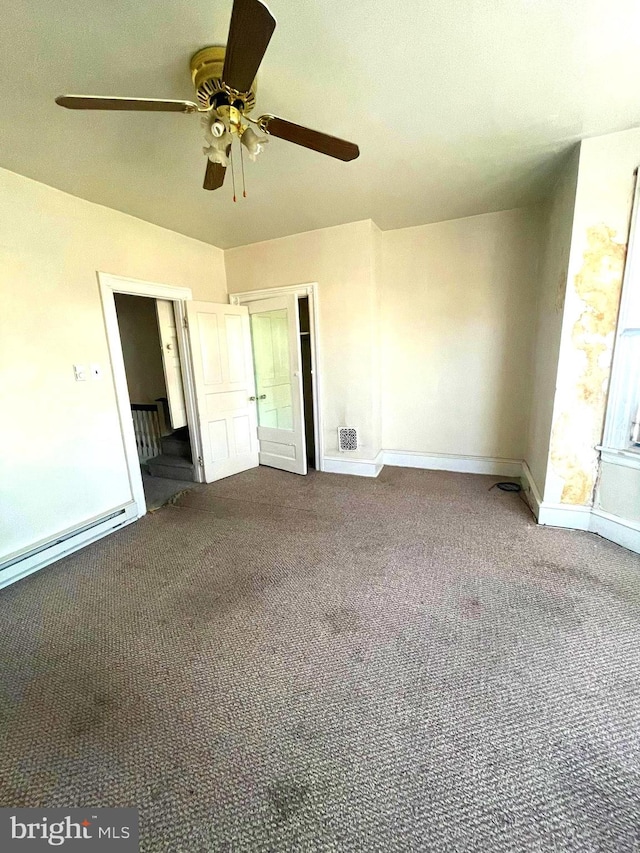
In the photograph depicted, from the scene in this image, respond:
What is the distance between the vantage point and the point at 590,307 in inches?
90.5

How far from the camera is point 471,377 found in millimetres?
3707

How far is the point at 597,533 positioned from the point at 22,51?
4115 mm

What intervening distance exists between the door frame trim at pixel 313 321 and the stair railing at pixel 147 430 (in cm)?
190

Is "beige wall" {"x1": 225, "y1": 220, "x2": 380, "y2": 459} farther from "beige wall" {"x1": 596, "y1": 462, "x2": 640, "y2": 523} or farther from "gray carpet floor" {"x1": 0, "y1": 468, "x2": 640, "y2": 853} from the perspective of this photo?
"beige wall" {"x1": 596, "y1": 462, "x2": 640, "y2": 523}

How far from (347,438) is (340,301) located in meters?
1.48

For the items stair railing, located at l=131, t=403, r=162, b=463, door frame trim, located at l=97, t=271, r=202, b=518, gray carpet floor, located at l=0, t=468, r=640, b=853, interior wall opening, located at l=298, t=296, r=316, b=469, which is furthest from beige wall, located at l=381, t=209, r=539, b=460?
stair railing, located at l=131, t=403, r=162, b=463

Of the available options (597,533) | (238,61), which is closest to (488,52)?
(238,61)

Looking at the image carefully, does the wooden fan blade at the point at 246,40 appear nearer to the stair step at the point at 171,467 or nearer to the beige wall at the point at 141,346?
the stair step at the point at 171,467

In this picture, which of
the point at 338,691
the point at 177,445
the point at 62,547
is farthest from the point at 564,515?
the point at 177,445

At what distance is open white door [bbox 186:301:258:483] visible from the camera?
368cm

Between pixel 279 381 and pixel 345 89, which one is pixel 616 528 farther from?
pixel 279 381

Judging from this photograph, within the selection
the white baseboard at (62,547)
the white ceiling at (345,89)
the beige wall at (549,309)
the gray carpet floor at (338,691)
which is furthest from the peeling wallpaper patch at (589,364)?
the white baseboard at (62,547)

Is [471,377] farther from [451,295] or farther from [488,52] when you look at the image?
[488,52]

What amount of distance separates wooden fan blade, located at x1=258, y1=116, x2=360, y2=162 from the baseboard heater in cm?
290
